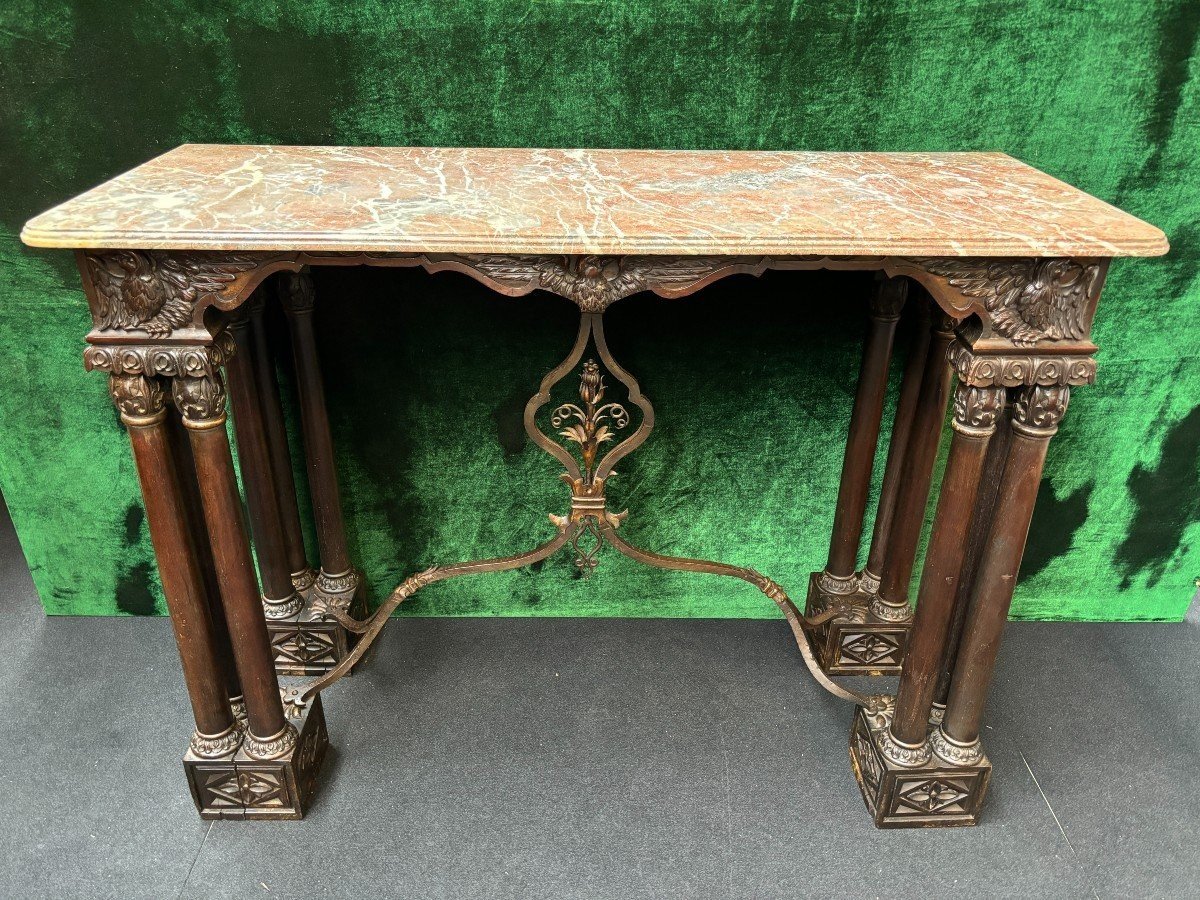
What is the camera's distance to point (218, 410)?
171cm

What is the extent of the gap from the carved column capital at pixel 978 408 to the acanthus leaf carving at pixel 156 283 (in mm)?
1339

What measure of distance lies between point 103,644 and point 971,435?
2.44 metres

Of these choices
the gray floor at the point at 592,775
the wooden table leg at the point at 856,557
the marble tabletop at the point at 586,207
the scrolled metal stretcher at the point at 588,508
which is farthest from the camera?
the wooden table leg at the point at 856,557

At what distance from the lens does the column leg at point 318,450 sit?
217 centimetres

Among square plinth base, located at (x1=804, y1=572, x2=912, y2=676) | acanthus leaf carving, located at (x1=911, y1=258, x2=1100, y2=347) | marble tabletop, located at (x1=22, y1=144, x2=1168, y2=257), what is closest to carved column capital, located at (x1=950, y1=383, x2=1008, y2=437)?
acanthus leaf carving, located at (x1=911, y1=258, x2=1100, y2=347)

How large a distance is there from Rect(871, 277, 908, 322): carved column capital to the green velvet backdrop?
134 mm

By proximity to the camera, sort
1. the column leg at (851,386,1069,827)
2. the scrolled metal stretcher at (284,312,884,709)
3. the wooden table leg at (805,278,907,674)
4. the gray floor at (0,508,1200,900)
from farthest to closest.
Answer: the wooden table leg at (805,278,907,674), the gray floor at (0,508,1200,900), the scrolled metal stretcher at (284,312,884,709), the column leg at (851,386,1069,827)

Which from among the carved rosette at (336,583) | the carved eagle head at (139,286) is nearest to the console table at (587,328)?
the carved eagle head at (139,286)

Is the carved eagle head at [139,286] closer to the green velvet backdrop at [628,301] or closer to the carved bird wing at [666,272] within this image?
the green velvet backdrop at [628,301]

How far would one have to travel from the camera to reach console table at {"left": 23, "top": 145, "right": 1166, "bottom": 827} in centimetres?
154

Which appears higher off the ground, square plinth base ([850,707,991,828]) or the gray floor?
square plinth base ([850,707,991,828])

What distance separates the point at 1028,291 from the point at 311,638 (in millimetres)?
1981

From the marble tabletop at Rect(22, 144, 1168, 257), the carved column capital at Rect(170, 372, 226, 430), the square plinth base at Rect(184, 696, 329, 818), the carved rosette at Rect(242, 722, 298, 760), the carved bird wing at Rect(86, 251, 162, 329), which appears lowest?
the square plinth base at Rect(184, 696, 329, 818)

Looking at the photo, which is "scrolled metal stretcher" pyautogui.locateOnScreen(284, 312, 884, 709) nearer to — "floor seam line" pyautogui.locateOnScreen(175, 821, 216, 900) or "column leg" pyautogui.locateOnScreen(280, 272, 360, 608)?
"column leg" pyautogui.locateOnScreen(280, 272, 360, 608)
